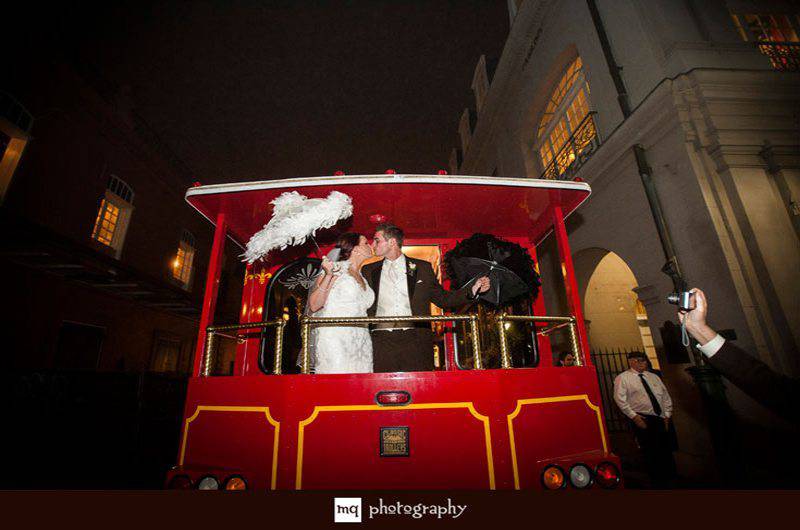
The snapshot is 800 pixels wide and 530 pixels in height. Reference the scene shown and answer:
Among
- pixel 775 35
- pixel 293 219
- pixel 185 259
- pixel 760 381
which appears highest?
pixel 775 35

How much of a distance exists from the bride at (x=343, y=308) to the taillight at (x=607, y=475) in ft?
6.44

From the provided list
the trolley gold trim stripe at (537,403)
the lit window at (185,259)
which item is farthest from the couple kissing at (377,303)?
the lit window at (185,259)

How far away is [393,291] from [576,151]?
8.16 m

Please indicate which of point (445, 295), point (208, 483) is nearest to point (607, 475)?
point (445, 295)

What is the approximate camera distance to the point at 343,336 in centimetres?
303

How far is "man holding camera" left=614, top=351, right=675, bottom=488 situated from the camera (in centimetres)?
552

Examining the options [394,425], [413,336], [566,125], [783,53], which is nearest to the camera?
[394,425]

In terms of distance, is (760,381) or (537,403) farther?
(537,403)

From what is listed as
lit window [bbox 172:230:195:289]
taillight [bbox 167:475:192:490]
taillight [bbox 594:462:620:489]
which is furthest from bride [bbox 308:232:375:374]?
lit window [bbox 172:230:195:289]

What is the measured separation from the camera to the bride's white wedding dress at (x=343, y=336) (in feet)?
9.72

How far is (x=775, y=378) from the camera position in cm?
180

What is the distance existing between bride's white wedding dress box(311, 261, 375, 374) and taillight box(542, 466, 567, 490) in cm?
160

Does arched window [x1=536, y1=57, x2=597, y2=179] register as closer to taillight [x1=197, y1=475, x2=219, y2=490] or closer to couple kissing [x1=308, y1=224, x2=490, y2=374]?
couple kissing [x1=308, y1=224, x2=490, y2=374]

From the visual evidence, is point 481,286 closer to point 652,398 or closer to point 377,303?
point 377,303
